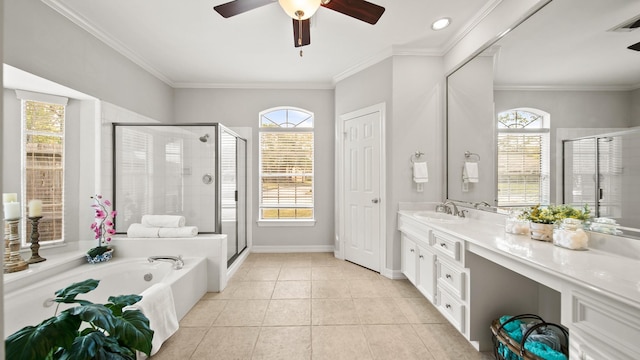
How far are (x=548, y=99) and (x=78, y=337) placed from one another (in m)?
2.71

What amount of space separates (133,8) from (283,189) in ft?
8.82

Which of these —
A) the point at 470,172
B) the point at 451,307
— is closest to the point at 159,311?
the point at 451,307

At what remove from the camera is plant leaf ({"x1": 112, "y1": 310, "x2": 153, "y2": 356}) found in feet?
3.00

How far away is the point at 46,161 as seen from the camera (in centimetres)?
245

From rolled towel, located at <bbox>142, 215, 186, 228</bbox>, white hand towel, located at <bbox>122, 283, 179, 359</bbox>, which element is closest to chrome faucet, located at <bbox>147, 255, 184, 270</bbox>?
rolled towel, located at <bbox>142, 215, 186, 228</bbox>

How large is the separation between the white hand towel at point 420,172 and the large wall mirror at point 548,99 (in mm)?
417

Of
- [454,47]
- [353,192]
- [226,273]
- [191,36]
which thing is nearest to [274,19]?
[191,36]

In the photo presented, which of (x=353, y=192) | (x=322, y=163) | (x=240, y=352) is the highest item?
(x=322, y=163)

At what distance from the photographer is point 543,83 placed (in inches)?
68.6

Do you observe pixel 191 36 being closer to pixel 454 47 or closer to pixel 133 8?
pixel 133 8

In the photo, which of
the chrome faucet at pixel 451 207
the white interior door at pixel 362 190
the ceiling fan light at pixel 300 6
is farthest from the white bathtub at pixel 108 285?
the chrome faucet at pixel 451 207

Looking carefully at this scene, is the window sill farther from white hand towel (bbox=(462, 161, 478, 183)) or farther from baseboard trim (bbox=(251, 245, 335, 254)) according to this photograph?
white hand towel (bbox=(462, 161, 478, 183))

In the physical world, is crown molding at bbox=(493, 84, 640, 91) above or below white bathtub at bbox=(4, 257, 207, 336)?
above

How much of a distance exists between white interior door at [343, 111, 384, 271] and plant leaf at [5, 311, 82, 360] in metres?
2.77
